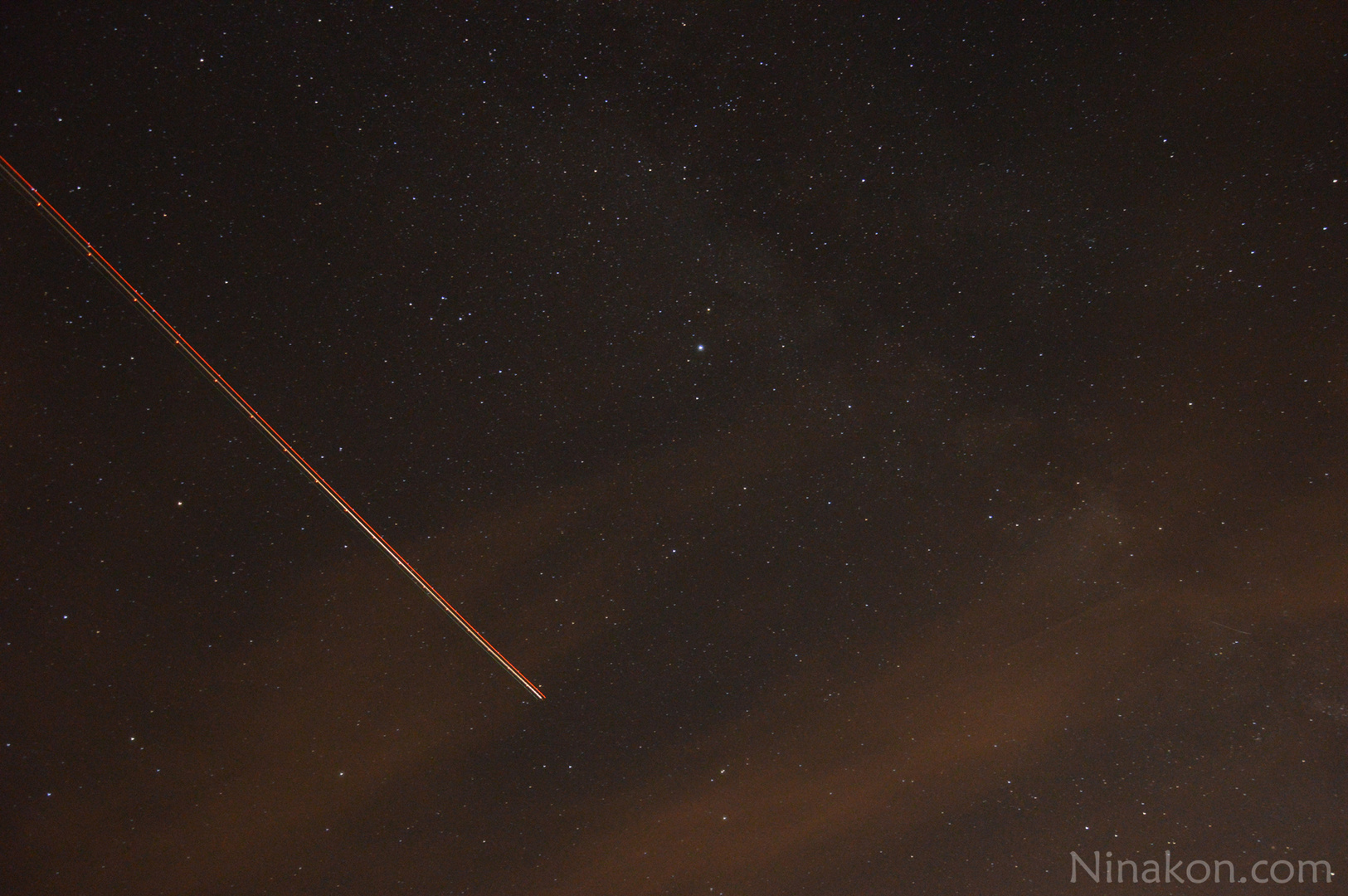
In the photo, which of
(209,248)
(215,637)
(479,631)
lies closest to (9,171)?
(209,248)

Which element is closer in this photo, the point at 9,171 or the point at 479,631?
the point at 9,171

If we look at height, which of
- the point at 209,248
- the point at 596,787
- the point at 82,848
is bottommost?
the point at 82,848

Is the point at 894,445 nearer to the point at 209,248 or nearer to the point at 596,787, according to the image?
the point at 596,787

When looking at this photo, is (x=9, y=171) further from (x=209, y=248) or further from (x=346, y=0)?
(x=346, y=0)

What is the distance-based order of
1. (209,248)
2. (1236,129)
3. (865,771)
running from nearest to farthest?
(209,248) < (1236,129) < (865,771)

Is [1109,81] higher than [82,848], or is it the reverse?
[1109,81]

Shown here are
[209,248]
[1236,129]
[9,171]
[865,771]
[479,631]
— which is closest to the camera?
[9,171]
